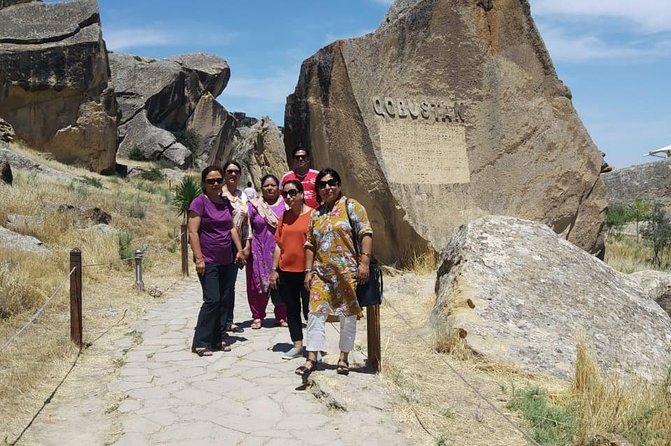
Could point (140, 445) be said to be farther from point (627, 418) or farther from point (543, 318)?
point (543, 318)

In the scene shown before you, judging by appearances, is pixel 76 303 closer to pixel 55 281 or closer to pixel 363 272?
pixel 55 281

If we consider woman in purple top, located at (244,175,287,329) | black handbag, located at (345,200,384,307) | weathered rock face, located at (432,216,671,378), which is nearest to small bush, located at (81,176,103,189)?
woman in purple top, located at (244,175,287,329)

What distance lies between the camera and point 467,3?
9320 millimetres

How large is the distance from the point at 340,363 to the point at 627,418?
1935 millimetres

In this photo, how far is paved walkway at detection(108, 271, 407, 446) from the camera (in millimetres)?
3693

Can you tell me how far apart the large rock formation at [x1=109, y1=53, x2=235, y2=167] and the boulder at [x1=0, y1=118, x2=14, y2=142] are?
34.5ft

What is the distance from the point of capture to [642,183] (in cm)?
2198

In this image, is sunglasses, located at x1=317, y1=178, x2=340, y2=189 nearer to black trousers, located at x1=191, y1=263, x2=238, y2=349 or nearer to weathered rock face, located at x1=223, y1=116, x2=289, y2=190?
black trousers, located at x1=191, y1=263, x2=238, y2=349

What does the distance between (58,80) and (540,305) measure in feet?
71.5

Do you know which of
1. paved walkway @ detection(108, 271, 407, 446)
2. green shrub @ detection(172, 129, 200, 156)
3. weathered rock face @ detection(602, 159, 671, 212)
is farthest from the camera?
green shrub @ detection(172, 129, 200, 156)

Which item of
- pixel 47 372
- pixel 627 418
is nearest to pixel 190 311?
pixel 47 372

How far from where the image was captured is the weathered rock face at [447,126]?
860 centimetres

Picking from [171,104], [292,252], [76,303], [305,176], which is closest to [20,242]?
[76,303]

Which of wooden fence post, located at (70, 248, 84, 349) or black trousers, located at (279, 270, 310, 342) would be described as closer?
black trousers, located at (279, 270, 310, 342)
